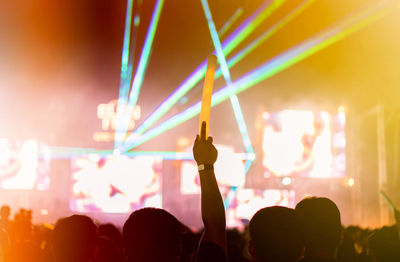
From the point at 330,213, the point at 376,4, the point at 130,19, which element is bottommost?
the point at 330,213

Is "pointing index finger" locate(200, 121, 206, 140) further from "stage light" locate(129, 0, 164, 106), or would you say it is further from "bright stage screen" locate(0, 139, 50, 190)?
"bright stage screen" locate(0, 139, 50, 190)

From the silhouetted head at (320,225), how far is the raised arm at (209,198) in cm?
62

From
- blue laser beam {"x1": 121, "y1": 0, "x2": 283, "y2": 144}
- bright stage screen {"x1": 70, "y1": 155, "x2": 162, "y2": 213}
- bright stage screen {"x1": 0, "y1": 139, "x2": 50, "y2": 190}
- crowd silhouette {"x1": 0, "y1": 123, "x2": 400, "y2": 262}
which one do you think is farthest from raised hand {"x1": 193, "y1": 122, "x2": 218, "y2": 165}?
bright stage screen {"x1": 0, "y1": 139, "x2": 50, "y2": 190}

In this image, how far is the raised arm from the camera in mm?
2818

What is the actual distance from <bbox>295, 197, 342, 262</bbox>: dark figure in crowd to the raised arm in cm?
60

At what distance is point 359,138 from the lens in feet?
65.9

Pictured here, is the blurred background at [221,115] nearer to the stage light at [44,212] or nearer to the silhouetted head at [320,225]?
the stage light at [44,212]

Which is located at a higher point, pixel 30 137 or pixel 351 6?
pixel 351 6

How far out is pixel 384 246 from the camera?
160 inches

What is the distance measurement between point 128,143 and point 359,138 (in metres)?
10.1

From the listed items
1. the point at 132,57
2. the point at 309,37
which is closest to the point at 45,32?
the point at 132,57

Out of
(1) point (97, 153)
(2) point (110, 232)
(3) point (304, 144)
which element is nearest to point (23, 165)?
(1) point (97, 153)

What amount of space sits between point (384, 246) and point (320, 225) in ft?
3.53

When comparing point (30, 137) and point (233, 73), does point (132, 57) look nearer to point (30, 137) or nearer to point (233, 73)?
point (233, 73)
